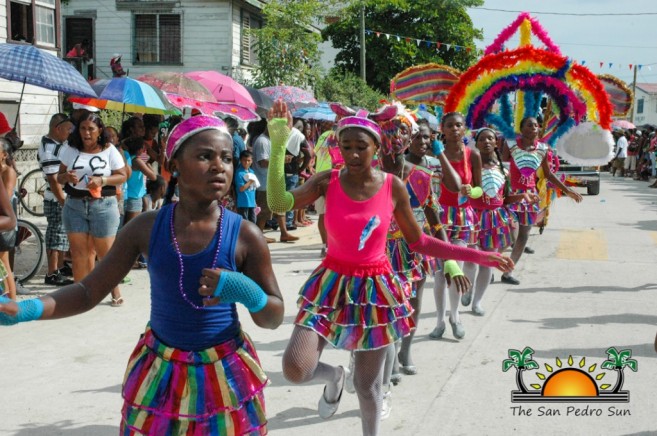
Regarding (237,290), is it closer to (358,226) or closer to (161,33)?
(358,226)

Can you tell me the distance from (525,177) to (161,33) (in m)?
17.9

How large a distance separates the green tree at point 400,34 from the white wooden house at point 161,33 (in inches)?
749

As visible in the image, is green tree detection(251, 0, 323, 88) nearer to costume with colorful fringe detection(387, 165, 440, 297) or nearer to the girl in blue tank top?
costume with colorful fringe detection(387, 165, 440, 297)

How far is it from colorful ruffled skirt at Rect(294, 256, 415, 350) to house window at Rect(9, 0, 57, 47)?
483 inches

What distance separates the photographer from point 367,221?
13.5ft

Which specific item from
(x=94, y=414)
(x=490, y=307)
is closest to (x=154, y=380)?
(x=94, y=414)

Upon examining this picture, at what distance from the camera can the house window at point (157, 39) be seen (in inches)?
957

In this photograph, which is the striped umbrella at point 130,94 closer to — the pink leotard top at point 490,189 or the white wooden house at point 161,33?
the pink leotard top at point 490,189

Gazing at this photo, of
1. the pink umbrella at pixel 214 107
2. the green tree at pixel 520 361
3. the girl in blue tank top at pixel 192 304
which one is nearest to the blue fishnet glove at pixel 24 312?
the girl in blue tank top at pixel 192 304

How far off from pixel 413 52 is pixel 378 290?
131ft

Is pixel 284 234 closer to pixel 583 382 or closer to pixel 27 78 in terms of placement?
pixel 27 78

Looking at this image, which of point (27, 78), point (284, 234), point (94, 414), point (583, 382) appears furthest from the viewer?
point (284, 234)

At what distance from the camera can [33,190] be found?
46.7ft

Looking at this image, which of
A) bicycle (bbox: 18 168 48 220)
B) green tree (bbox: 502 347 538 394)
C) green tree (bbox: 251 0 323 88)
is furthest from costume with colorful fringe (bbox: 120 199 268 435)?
green tree (bbox: 251 0 323 88)
